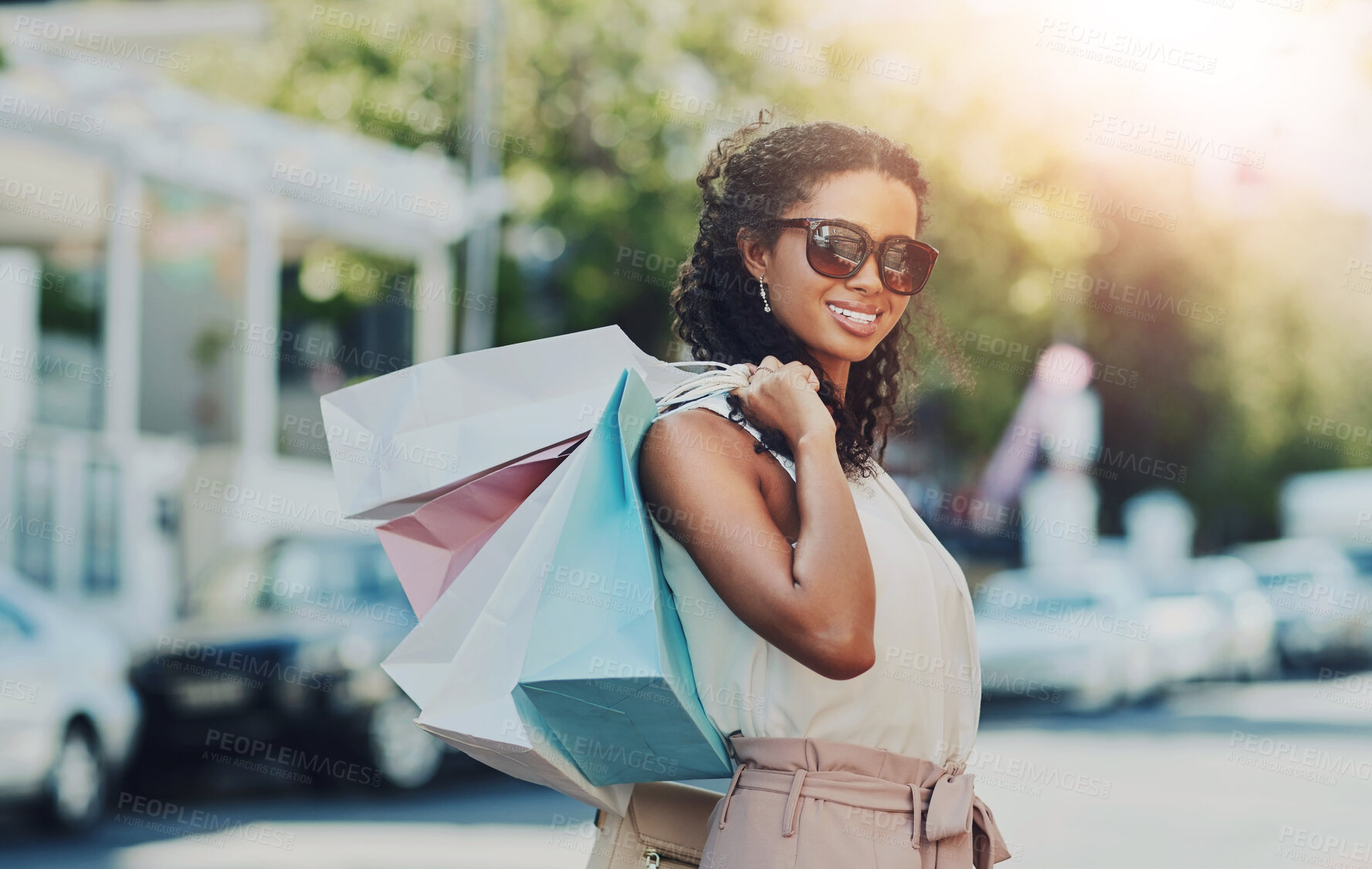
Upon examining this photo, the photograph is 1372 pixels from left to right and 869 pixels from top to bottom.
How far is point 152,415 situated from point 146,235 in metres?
2.18

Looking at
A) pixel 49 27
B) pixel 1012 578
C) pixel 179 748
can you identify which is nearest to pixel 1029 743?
pixel 1012 578

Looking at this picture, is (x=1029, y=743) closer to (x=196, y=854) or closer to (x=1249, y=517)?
(x=196, y=854)

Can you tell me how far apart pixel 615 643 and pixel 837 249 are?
742 mm

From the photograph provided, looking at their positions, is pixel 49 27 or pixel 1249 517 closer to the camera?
pixel 49 27

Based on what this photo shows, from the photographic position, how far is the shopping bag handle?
2145mm

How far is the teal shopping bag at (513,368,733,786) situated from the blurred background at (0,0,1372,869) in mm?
4409

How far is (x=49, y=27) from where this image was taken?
54.4ft

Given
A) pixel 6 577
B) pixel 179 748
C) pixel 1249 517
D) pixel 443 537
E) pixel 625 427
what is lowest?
pixel 1249 517

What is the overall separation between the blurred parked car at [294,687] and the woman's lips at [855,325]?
7.81 metres

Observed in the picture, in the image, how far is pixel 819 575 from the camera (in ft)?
6.18

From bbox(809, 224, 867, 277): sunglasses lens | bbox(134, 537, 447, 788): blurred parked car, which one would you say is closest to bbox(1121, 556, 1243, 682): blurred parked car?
bbox(134, 537, 447, 788): blurred parked car

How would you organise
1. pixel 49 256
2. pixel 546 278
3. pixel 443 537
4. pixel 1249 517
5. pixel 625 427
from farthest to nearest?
pixel 1249 517 < pixel 546 278 < pixel 49 256 < pixel 443 537 < pixel 625 427

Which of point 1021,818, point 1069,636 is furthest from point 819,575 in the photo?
point 1069,636

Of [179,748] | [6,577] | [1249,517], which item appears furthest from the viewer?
[1249,517]
